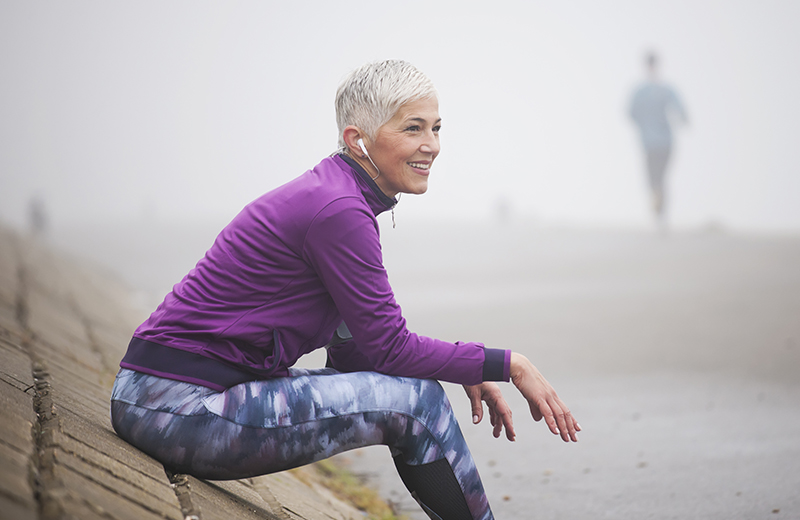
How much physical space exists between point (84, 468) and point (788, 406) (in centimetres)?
433

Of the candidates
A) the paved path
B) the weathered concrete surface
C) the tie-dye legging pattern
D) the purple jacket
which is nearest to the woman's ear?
the purple jacket

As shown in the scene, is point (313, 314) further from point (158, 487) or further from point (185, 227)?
point (185, 227)

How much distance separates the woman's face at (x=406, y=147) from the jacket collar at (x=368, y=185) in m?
0.06

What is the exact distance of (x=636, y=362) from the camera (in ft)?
20.1

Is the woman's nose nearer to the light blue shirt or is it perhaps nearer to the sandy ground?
the sandy ground

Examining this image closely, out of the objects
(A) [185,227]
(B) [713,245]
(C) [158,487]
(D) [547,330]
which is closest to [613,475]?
(C) [158,487]

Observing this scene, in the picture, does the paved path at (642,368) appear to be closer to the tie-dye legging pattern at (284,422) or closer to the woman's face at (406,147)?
the tie-dye legging pattern at (284,422)

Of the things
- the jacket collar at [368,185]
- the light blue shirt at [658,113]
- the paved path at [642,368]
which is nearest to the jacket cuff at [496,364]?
Result: the jacket collar at [368,185]

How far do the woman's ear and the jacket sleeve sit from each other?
0.87ft

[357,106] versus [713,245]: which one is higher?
[357,106]

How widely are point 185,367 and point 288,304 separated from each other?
12.6 inches

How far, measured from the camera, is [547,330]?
741cm

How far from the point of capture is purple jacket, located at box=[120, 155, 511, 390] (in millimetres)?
2076

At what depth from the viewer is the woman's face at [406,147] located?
7.67 feet
